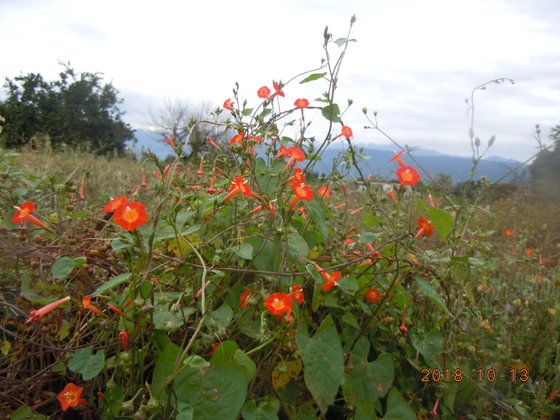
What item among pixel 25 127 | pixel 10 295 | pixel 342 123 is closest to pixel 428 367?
pixel 342 123

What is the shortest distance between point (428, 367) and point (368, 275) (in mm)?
429

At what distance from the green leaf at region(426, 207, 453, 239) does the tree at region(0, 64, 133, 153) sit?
11441 millimetres

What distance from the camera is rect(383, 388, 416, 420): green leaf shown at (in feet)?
5.08

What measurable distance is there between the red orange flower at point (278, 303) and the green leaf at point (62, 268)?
527mm

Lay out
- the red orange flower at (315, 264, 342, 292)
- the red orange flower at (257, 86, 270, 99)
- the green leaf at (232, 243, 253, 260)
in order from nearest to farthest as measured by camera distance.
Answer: the green leaf at (232, 243, 253, 260) → the red orange flower at (315, 264, 342, 292) → the red orange flower at (257, 86, 270, 99)

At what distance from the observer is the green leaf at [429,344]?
170cm

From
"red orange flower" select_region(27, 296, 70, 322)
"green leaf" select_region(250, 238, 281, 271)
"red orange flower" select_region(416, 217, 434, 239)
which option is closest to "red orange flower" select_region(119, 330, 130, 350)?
"red orange flower" select_region(27, 296, 70, 322)

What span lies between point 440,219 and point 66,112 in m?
14.3

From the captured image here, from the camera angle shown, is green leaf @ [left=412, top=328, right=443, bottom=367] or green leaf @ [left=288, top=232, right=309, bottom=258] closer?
green leaf @ [left=288, top=232, right=309, bottom=258]

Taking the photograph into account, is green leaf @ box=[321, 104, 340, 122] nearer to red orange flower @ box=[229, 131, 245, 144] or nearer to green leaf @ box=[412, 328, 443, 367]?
red orange flower @ box=[229, 131, 245, 144]

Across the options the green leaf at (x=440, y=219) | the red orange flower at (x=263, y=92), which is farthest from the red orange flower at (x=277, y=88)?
the green leaf at (x=440, y=219)

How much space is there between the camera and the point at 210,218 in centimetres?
164

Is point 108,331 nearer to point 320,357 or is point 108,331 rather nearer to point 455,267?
point 320,357

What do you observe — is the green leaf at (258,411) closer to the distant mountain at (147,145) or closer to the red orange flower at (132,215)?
the red orange flower at (132,215)
